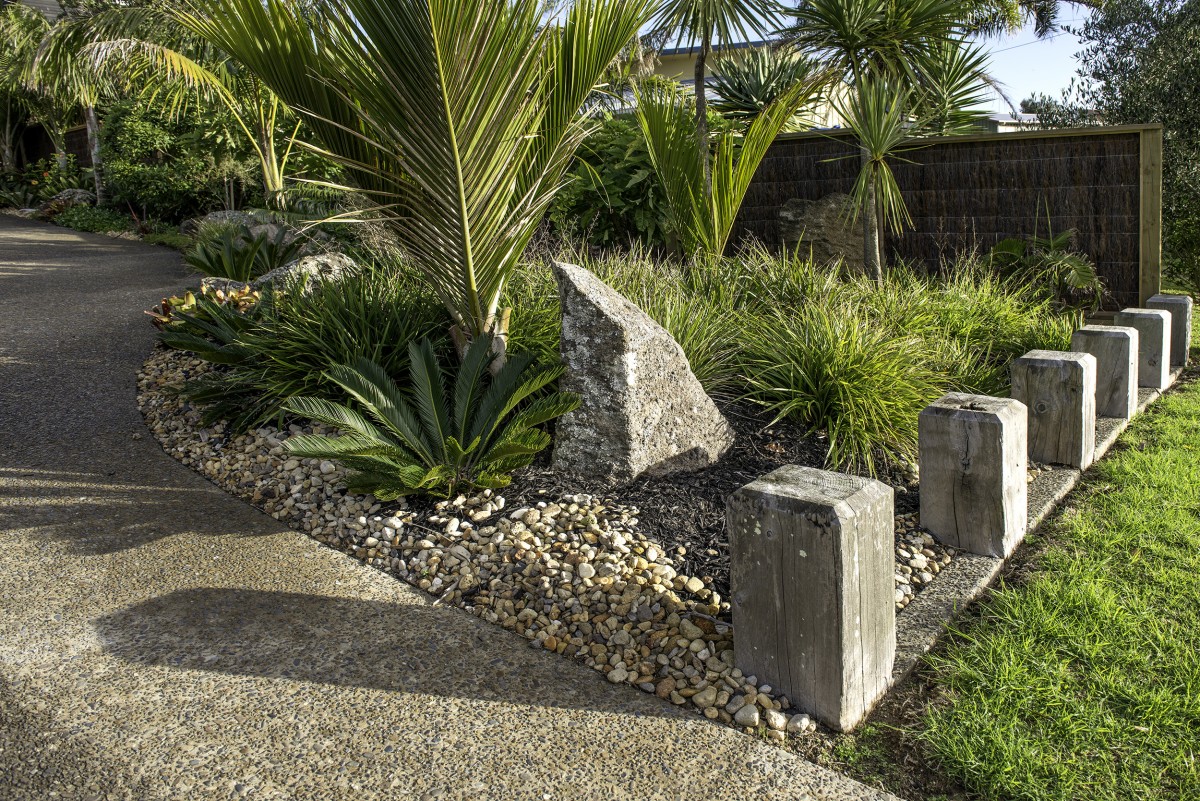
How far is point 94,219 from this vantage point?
52.8ft

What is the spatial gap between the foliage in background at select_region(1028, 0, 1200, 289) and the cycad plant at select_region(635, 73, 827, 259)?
5034mm

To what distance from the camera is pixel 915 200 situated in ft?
30.0

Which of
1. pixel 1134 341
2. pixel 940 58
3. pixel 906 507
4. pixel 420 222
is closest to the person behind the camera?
pixel 906 507

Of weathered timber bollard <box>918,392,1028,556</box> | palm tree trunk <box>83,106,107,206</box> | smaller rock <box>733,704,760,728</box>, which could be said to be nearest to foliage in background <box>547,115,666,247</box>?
weathered timber bollard <box>918,392,1028,556</box>

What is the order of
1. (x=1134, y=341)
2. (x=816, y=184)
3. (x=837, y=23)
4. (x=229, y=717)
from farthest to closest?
(x=816, y=184), (x=837, y=23), (x=1134, y=341), (x=229, y=717)

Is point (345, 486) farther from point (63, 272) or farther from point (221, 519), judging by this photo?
point (63, 272)

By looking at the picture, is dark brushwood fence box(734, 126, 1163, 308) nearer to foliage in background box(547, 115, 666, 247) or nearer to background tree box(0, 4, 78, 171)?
foliage in background box(547, 115, 666, 247)

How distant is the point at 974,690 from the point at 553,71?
3.73 metres

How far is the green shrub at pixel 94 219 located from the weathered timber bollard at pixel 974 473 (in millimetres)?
15316

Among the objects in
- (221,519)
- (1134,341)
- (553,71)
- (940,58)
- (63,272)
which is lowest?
(221,519)

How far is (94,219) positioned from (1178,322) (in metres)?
16.5

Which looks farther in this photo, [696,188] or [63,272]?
[63,272]

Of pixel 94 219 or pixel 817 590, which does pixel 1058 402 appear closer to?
pixel 817 590

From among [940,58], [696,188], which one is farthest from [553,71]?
[940,58]
